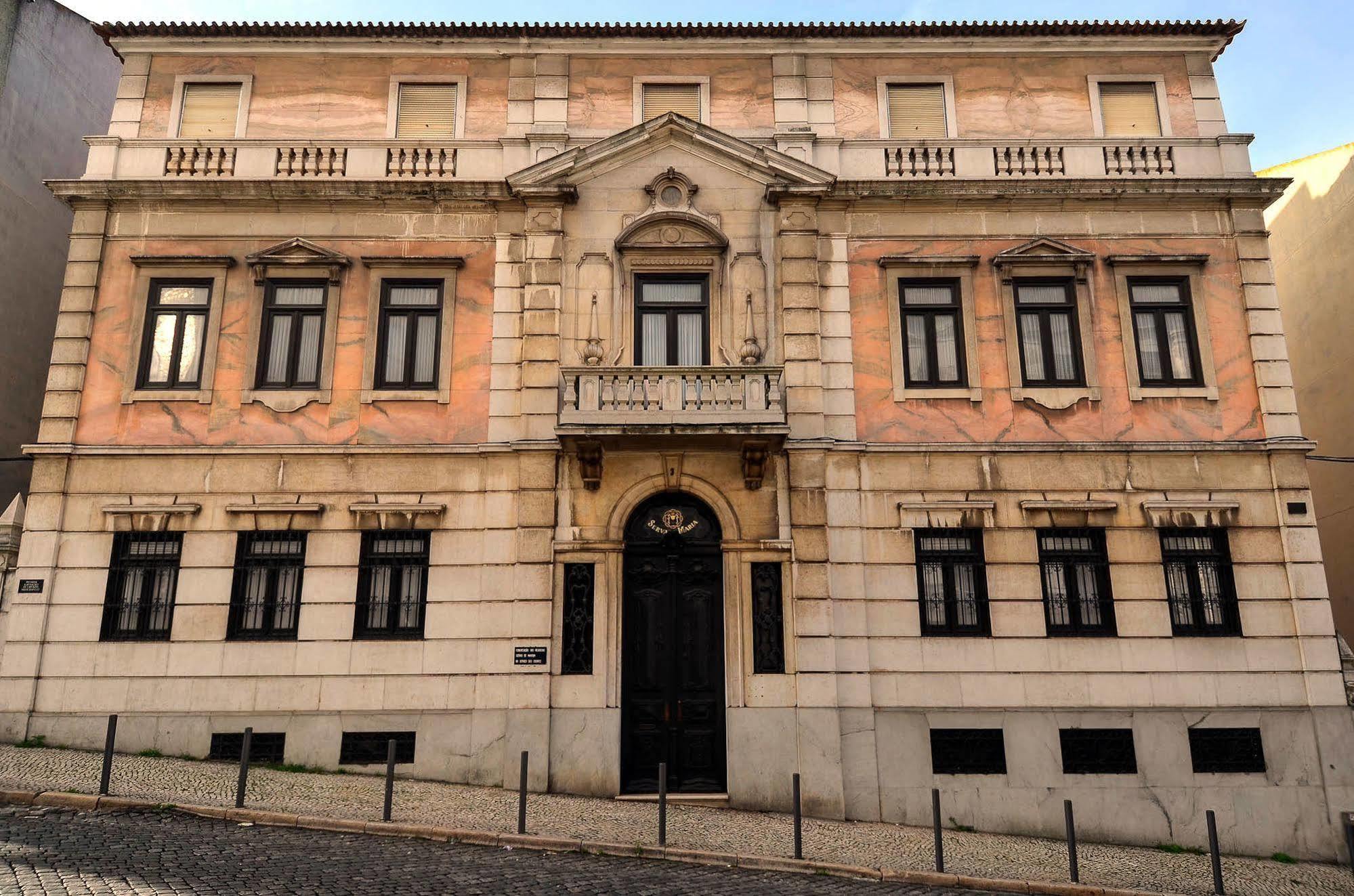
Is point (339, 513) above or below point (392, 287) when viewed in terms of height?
below

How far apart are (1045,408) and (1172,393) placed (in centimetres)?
239

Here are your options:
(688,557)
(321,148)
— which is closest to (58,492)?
(321,148)

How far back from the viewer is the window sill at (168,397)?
15219mm

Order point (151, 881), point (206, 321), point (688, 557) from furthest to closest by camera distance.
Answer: point (206, 321)
point (688, 557)
point (151, 881)

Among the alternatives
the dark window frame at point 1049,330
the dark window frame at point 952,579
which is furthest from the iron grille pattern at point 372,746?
the dark window frame at point 1049,330

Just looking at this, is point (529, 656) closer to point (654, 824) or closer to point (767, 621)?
point (654, 824)

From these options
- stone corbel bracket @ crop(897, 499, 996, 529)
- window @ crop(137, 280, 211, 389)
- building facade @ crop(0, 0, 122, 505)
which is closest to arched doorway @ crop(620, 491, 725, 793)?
stone corbel bracket @ crop(897, 499, 996, 529)

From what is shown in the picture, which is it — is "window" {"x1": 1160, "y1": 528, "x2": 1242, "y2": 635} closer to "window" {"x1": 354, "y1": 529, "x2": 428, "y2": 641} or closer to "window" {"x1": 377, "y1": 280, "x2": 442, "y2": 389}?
"window" {"x1": 354, "y1": 529, "x2": 428, "y2": 641}

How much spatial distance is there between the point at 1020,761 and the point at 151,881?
40.3 ft

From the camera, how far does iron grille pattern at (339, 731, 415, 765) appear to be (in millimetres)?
13852

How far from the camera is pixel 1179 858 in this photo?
1247 centimetres

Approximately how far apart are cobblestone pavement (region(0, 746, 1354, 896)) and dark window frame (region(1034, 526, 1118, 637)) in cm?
343

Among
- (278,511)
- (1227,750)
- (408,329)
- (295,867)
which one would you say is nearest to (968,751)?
(1227,750)

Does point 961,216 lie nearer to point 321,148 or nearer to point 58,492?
point 321,148
